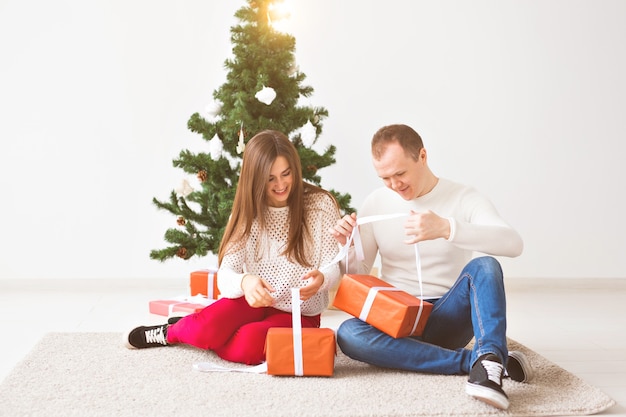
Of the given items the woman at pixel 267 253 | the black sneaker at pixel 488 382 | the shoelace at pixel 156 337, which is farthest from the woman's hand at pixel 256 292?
the black sneaker at pixel 488 382

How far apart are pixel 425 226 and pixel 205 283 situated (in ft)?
5.43

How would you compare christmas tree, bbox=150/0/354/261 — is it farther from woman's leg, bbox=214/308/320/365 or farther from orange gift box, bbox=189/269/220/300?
woman's leg, bbox=214/308/320/365

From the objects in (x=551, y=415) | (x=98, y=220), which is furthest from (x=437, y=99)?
(x=551, y=415)

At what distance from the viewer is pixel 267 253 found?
8.45ft

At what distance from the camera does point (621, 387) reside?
7.34 feet

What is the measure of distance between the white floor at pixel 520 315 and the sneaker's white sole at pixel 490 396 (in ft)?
0.95

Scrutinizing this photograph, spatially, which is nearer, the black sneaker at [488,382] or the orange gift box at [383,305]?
the black sneaker at [488,382]

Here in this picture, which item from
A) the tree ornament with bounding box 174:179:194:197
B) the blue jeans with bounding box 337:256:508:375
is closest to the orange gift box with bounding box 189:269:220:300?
the tree ornament with bounding box 174:179:194:197

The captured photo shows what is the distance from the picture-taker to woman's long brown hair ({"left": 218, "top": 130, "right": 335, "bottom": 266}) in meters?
2.44

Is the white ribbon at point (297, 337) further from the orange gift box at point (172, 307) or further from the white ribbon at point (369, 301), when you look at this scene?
the orange gift box at point (172, 307)

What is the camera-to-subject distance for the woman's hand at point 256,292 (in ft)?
7.48

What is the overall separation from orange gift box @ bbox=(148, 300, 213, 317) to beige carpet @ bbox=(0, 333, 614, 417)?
2.71 ft

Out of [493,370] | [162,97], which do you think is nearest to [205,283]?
[162,97]

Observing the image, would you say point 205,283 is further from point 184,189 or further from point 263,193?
point 263,193
